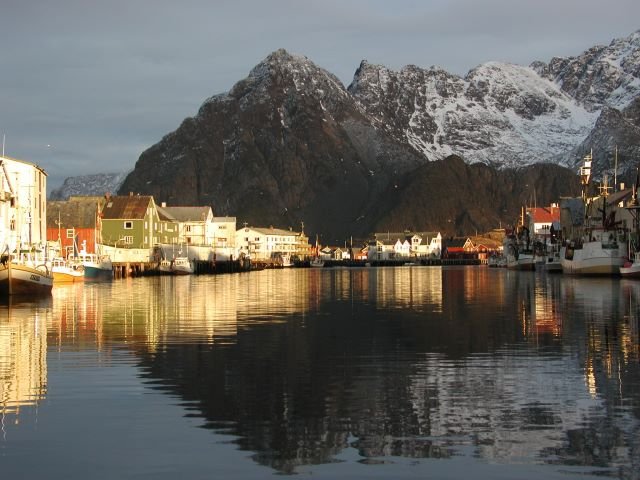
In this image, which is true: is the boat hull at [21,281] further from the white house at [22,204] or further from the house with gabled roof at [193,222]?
the house with gabled roof at [193,222]

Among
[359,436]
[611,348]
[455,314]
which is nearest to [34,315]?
[455,314]

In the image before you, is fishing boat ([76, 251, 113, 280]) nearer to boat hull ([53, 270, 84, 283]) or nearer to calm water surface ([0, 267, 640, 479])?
boat hull ([53, 270, 84, 283])

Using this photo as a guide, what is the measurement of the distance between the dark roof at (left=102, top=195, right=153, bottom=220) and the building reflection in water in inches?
3655

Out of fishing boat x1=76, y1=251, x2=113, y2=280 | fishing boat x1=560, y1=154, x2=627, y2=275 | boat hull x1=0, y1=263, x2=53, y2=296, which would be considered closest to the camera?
boat hull x1=0, y1=263, x2=53, y2=296

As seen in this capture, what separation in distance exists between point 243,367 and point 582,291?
1738 inches

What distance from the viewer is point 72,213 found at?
408 feet

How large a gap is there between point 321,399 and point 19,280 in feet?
144

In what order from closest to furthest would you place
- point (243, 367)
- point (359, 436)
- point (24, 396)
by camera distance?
point (359, 436) → point (24, 396) → point (243, 367)

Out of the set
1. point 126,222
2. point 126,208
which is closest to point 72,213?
point 126,222

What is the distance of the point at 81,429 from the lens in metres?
16.3

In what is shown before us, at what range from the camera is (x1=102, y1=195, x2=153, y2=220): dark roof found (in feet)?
447

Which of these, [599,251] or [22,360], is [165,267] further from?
[22,360]

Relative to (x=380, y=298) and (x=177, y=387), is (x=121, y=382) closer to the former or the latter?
(x=177, y=387)

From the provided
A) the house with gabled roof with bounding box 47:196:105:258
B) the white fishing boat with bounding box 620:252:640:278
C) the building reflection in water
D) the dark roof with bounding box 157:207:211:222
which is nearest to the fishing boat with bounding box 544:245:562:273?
the white fishing boat with bounding box 620:252:640:278
